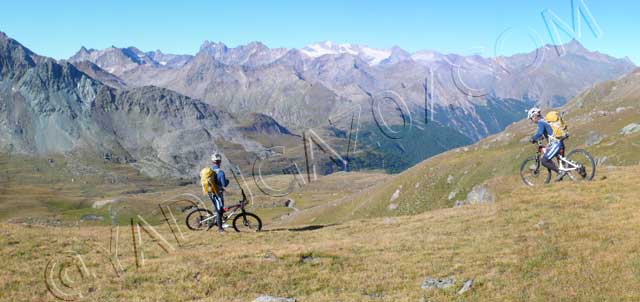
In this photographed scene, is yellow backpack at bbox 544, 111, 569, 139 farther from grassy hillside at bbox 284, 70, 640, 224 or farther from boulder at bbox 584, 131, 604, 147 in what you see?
boulder at bbox 584, 131, 604, 147

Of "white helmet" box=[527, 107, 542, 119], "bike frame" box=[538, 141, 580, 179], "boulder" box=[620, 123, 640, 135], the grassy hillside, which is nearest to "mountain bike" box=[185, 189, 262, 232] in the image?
"white helmet" box=[527, 107, 542, 119]

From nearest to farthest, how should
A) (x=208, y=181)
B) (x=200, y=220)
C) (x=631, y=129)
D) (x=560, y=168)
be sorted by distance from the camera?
(x=208, y=181) < (x=560, y=168) < (x=200, y=220) < (x=631, y=129)

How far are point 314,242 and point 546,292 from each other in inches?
553

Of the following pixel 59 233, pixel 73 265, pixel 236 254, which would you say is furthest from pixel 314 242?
pixel 59 233

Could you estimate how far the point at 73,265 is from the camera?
2373 cm

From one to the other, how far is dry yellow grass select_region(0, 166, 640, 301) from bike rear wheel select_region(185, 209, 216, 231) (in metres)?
2.66

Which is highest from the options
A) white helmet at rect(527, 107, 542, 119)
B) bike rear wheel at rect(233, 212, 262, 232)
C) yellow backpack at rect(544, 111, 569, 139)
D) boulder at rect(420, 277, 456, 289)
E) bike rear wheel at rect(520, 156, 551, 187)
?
white helmet at rect(527, 107, 542, 119)

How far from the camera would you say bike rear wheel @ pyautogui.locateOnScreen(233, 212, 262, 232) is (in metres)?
32.8

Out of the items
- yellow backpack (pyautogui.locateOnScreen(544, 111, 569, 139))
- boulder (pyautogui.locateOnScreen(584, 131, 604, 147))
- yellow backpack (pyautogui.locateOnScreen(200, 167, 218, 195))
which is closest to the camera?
yellow backpack (pyautogui.locateOnScreen(200, 167, 218, 195))

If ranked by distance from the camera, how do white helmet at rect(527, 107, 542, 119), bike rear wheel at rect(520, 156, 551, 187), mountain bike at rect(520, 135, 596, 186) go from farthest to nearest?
bike rear wheel at rect(520, 156, 551, 187) → mountain bike at rect(520, 135, 596, 186) → white helmet at rect(527, 107, 542, 119)

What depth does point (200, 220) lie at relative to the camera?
33500 millimetres

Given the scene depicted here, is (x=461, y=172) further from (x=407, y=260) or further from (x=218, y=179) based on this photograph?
(x=407, y=260)

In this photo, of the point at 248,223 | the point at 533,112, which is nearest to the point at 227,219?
the point at 248,223

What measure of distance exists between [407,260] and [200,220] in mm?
16462
